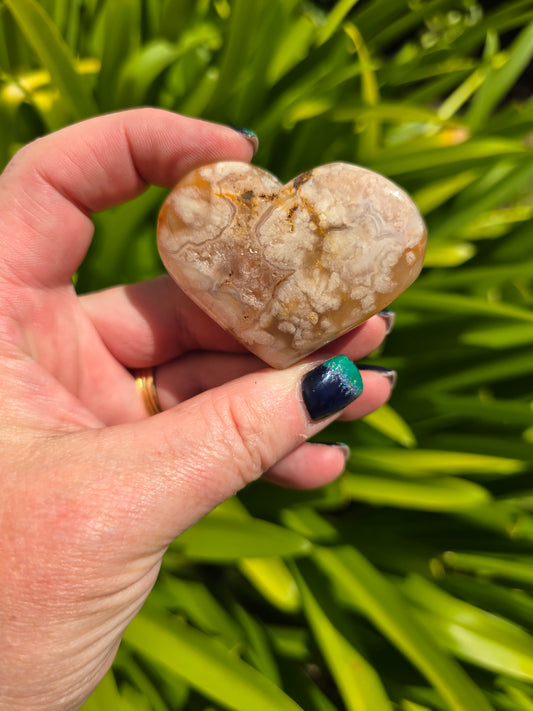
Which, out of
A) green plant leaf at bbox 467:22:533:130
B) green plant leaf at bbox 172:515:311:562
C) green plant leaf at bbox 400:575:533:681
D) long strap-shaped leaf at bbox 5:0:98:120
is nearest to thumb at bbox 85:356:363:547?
green plant leaf at bbox 172:515:311:562

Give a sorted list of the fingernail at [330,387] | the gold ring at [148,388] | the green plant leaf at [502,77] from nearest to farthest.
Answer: the fingernail at [330,387] < the gold ring at [148,388] < the green plant leaf at [502,77]

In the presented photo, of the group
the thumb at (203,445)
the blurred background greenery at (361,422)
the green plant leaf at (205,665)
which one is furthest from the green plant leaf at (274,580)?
the thumb at (203,445)

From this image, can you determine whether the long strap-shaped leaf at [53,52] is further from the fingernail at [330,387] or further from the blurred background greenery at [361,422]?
the fingernail at [330,387]

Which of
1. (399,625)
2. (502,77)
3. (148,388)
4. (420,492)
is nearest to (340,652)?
(399,625)

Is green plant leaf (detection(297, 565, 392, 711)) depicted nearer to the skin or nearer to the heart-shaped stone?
the skin

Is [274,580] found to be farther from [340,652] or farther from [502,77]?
[502,77]

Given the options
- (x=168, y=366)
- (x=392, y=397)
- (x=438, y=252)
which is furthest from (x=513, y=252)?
(x=168, y=366)
